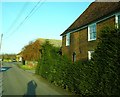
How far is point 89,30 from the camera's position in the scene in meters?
22.8

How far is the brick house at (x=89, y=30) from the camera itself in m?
19.1

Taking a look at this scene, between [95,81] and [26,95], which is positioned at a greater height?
[95,81]

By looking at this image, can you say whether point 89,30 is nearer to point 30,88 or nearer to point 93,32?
point 93,32

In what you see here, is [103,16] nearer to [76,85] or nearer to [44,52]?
[76,85]

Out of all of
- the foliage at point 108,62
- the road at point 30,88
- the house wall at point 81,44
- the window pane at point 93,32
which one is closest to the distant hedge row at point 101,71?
the foliage at point 108,62

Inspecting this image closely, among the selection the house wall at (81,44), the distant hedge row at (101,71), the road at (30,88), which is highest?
the house wall at (81,44)

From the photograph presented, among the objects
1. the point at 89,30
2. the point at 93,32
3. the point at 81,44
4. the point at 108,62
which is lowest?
the point at 108,62

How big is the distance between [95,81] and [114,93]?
74.9 inches

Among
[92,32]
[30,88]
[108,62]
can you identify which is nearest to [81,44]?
[92,32]

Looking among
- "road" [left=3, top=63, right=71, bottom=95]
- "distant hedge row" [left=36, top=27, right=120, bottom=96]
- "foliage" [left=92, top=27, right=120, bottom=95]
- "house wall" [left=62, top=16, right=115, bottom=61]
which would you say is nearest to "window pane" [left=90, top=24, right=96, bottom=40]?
"house wall" [left=62, top=16, right=115, bottom=61]

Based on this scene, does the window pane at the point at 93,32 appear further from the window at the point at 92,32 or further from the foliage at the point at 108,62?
the foliage at the point at 108,62

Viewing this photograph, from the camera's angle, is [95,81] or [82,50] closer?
[95,81]

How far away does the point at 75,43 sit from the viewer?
26.2m

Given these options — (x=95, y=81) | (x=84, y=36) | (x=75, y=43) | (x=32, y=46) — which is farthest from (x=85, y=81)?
(x=32, y=46)
